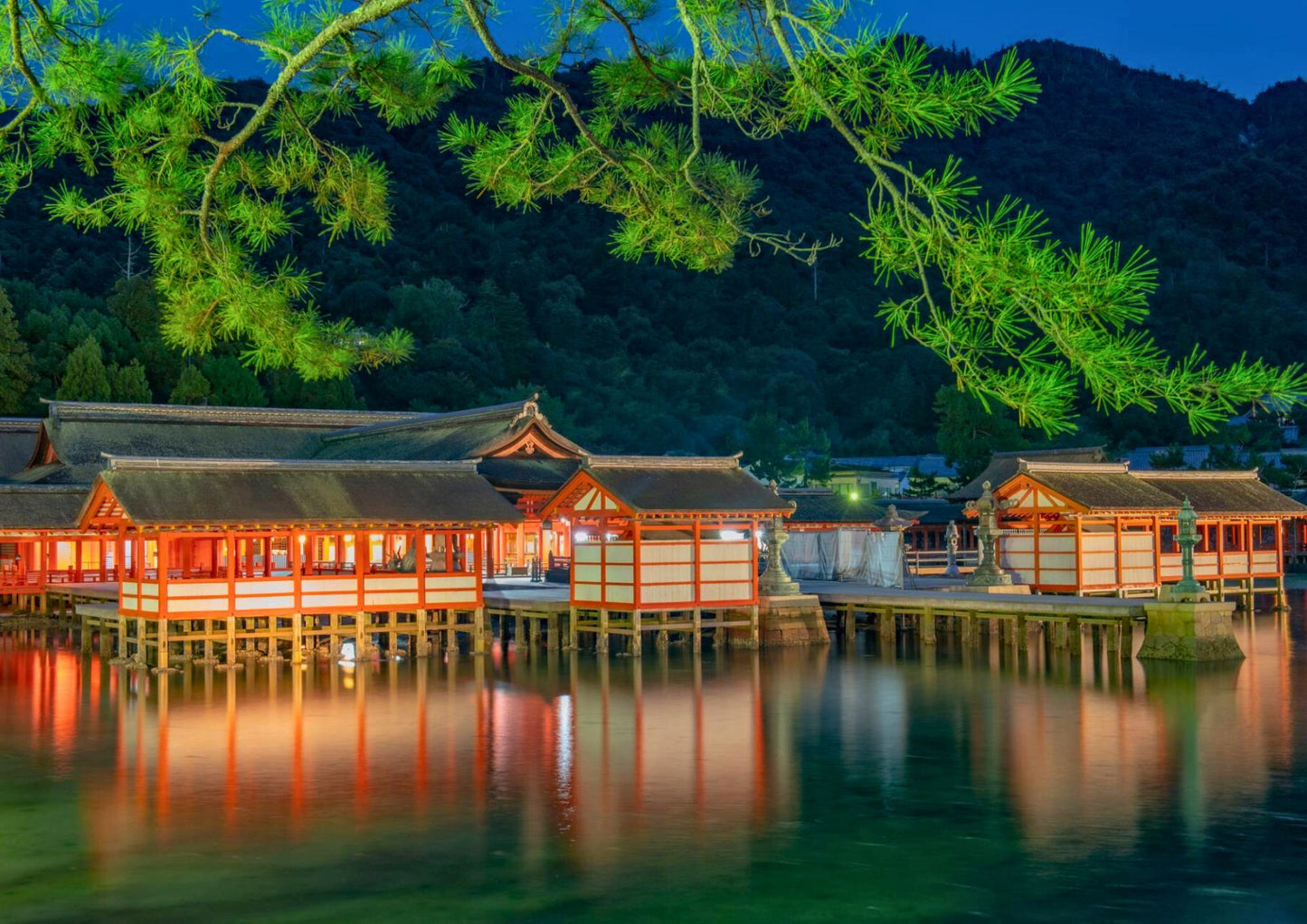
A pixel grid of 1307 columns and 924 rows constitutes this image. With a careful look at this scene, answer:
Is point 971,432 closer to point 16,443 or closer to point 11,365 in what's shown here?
point 16,443

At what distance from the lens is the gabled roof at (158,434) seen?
42.0 meters

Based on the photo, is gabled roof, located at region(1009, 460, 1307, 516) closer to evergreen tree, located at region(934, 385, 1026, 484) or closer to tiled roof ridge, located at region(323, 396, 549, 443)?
tiled roof ridge, located at region(323, 396, 549, 443)

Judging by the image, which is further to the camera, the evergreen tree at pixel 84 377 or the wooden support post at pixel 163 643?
the evergreen tree at pixel 84 377

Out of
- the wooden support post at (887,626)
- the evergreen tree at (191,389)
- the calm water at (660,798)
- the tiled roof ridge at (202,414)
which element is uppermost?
the evergreen tree at (191,389)

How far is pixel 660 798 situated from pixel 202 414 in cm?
3630

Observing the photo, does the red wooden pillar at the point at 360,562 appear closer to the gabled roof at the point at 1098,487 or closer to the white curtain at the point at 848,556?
the white curtain at the point at 848,556

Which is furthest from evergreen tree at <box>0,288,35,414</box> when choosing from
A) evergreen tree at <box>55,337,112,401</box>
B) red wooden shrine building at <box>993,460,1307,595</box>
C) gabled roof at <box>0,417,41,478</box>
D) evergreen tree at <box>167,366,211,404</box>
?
red wooden shrine building at <box>993,460,1307,595</box>

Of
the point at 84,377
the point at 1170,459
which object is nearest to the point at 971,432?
the point at 1170,459

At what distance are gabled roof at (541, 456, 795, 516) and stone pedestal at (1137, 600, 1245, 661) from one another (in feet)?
23.8

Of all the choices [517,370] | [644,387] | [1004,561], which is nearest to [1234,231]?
[644,387]

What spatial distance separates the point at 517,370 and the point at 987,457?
3296cm

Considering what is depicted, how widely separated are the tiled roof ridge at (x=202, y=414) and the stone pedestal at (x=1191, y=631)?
31.6 metres

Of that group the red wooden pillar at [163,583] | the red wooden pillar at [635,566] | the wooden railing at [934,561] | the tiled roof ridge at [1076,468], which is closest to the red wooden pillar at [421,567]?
the red wooden pillar at [635,566]

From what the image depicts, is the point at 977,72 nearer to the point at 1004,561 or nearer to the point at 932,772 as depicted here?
the point at 932,772
